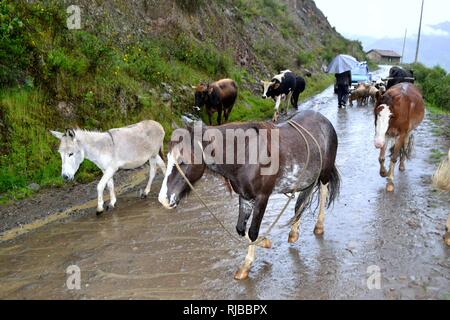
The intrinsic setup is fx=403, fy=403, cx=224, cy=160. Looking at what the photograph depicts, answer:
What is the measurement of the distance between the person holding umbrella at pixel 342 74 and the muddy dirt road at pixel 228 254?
463 inches

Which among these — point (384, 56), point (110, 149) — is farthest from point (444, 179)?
point (384, 56)

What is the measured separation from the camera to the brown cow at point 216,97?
13680mm

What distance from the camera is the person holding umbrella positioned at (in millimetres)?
19312

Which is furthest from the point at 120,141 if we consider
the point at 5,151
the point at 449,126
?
the point at 449,126

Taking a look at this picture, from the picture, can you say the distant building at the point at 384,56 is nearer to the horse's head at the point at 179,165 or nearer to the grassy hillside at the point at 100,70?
the grassy hillside at the point at 100,70

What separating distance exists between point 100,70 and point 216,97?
4.01m

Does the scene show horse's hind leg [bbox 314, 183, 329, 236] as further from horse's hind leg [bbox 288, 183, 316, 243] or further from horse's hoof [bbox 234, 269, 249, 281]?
horse's hoof [bbox 234, 269, 249, 281]

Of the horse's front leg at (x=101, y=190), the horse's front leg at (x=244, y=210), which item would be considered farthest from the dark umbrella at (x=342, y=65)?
the horse's front leg at (x=244, y=210)

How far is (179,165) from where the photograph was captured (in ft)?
A: 14.3

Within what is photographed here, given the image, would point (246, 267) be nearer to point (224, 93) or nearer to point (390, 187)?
point (390, 187)

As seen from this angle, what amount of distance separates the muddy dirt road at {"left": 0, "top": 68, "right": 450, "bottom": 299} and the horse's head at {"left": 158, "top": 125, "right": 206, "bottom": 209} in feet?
4.17

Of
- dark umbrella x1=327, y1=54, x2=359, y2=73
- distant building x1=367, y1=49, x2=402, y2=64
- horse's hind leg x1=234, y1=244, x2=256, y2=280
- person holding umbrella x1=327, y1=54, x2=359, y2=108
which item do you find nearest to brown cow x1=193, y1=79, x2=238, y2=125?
person holding umbrella x1=327, y1=54, x2=359, y2=108

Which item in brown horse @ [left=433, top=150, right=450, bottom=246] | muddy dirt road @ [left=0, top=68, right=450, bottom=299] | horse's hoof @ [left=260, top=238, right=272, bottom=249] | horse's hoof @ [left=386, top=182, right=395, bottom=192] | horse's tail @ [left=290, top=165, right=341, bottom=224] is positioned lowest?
muddy dirt road @ [left=0, top=68, right=450, bottom=299]

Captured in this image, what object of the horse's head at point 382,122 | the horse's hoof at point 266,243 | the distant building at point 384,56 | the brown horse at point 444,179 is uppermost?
the horse's head at point 382,122
